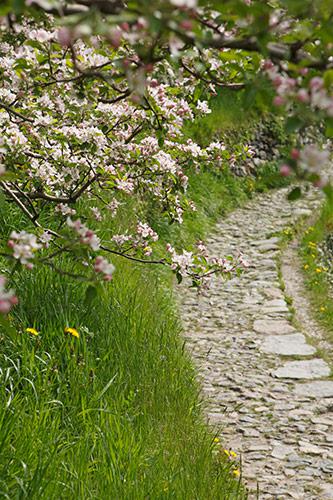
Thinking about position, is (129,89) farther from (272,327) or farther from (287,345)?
(272,327)

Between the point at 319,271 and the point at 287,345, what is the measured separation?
2.21m

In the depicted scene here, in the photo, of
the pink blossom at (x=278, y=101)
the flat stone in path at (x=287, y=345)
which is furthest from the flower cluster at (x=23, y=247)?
the flat stone in path at (x=287, y=345)

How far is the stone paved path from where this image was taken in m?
4.35

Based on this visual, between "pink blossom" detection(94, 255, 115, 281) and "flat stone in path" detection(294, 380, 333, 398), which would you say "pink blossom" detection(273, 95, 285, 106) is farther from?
"flat stone in path" detection(294, 380, 333, 398)

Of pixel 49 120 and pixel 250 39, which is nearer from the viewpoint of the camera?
pixel 250 39

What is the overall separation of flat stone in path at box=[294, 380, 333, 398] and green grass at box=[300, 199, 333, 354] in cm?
103

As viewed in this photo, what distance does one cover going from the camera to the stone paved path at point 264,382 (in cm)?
435

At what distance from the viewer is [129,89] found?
8.25ft

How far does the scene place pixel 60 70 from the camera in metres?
3.59

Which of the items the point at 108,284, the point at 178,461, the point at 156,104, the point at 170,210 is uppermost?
the point at 156,104

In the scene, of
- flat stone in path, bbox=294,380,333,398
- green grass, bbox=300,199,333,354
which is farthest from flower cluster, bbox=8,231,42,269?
green grass, bbox=300,199,333,354

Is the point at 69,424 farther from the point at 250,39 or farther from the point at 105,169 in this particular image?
the point at 250,39

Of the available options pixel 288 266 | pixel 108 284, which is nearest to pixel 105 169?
pixel 108 284

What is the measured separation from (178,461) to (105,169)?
60.3 inches
